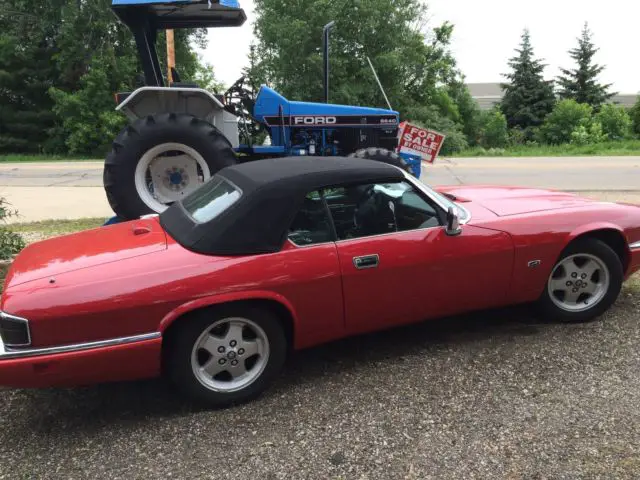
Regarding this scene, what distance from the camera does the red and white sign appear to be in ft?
22.9

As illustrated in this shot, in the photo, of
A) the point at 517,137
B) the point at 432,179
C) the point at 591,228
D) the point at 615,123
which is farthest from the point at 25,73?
the point at 615,123

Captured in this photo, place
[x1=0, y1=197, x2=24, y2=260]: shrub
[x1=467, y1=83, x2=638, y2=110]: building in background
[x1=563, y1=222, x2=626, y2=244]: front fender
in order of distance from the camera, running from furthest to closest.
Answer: [x1=467, y1=83, x2=638, y2=110]: building in background → [x1=0, y1=197, x2=24, y2=260]: shrub → [x1=563, y1=222, x2=626, y2=244]: front fender

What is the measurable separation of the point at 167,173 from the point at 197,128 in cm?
64

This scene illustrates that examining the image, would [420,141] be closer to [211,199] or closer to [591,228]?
[591,228]

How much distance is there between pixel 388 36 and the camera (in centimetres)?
2542

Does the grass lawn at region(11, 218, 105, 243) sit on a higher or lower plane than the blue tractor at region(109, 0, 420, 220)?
lower

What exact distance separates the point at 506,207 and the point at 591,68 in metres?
49.0

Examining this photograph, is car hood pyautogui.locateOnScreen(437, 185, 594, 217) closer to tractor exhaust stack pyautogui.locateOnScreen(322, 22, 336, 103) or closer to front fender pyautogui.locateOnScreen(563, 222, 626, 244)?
front fender pyautogui.locateOnScreen(563, 222, 626, 244)

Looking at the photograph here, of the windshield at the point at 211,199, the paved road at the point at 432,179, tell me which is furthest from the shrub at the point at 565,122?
the windshield at the point at 211,199

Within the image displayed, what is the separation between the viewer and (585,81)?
4519 centimetres

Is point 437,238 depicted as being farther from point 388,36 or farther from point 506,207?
point 388,36

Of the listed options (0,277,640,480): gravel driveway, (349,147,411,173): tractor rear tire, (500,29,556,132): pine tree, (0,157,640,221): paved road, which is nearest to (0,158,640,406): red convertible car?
(0,277,640,480): gravel driveway

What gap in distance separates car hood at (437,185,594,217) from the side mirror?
0.51 m

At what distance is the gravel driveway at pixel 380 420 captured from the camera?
248 cm
